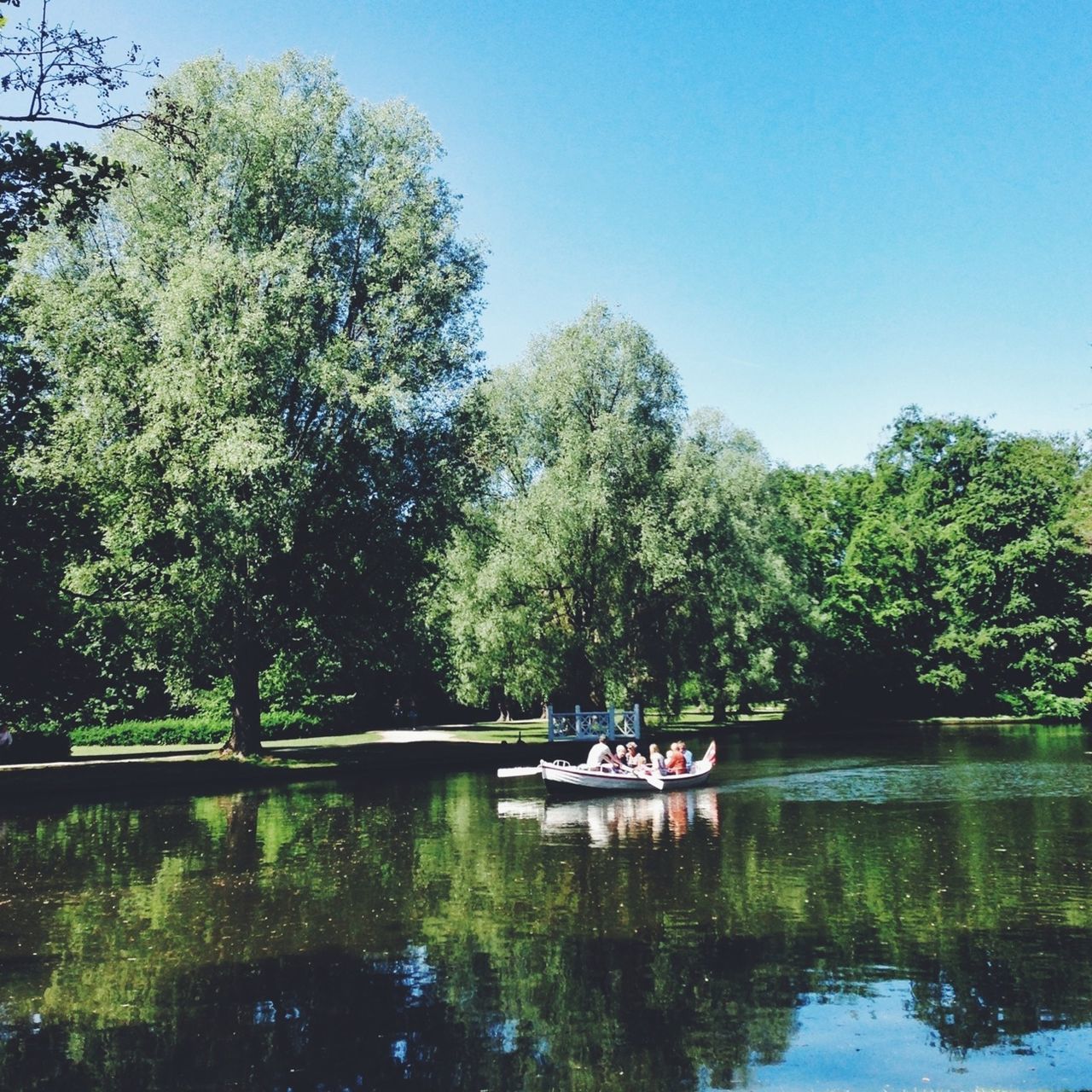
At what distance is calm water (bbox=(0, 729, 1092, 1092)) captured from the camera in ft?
27.2

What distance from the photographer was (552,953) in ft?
37.9

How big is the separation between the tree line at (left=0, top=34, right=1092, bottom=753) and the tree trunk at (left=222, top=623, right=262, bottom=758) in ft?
0.32

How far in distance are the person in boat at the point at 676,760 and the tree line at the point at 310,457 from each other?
36.1 feet

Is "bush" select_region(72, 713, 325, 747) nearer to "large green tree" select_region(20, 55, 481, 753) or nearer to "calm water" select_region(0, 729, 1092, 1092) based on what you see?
"large green tree" select_region(20, 55, 481, 753)

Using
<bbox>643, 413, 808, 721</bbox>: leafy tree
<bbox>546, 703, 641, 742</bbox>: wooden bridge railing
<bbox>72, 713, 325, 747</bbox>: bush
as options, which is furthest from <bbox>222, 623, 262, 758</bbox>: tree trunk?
<bbox>643, 413, 808, 721</bbox>: leafy tree

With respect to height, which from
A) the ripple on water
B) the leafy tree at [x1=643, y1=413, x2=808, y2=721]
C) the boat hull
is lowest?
the ripple on water

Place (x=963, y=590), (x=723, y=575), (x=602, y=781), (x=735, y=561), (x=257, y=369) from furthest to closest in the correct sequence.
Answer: (x=963, y=590), (x=735, y=561), (x=723, y=575), (x=257, y=369), (x=602, y=781)

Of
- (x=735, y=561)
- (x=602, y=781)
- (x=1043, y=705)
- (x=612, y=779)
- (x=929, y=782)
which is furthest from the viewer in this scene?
(x=1043, y=705)

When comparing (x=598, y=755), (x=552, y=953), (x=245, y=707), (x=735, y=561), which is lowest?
(x=552, y=953)

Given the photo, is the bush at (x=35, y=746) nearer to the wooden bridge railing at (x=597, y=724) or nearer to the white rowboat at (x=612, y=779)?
the wooden bridge railing at (x=597, y=724)

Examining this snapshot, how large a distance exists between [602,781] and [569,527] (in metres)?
16.0

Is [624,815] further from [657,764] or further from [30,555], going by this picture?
[30,555]

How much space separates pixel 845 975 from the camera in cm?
1055

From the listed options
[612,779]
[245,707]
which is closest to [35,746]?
[245,707]
